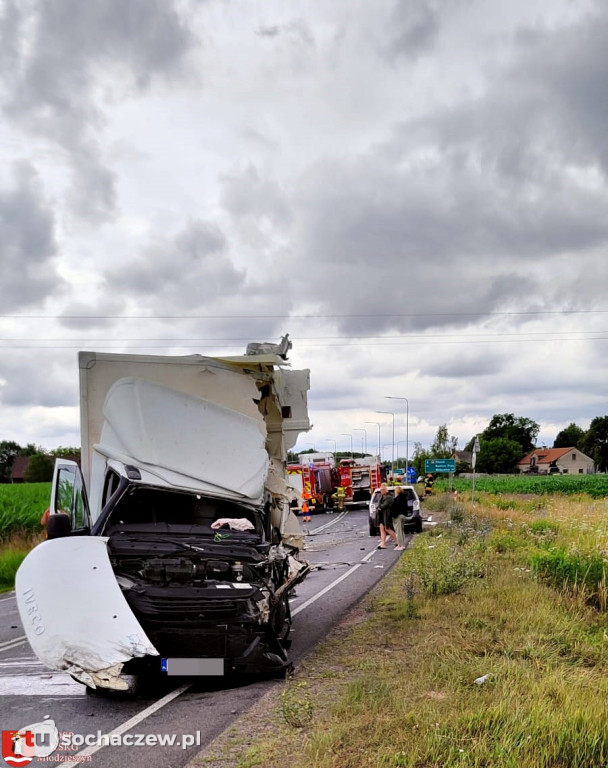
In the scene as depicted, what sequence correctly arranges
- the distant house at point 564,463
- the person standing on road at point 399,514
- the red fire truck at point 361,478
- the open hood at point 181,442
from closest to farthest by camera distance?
the open hood at point 181,442 < the person standing on road at point 399,514 < the red fire truck at point 361,478 < the distant house at point 564,463

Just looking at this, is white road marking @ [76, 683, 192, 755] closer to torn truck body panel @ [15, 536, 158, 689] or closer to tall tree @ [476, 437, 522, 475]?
torn truck body panel @ [15, 536, 158, 689]

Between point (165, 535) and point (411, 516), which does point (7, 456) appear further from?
point (165, 535)

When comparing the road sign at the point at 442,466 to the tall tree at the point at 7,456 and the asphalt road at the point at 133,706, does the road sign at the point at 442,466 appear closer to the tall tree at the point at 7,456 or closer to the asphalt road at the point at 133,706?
the asphalt road at the point at 133,706

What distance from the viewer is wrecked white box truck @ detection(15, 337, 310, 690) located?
5844 mm

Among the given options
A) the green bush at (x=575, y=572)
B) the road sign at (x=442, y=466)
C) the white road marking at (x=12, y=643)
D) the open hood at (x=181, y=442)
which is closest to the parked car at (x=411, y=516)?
the road sign at (x=442, y=466)

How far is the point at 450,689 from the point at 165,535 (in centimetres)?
288

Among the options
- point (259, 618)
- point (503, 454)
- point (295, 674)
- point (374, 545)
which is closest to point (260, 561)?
point (259, 618)

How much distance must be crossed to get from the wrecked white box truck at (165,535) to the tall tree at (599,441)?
12296cm

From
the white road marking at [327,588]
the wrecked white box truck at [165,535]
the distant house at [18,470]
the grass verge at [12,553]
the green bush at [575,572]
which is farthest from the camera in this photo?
the distant house at [18,470]

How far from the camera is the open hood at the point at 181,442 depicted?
739 centimetres

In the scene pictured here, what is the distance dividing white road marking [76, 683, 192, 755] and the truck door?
1865 mm

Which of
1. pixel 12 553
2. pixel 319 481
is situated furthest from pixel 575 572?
pixel 319 481

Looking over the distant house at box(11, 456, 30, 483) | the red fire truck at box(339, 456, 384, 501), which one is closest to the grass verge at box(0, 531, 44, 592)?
the red fire truck at box(339, 456, 384, 501)

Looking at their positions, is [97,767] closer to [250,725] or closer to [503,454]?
[250,725]
